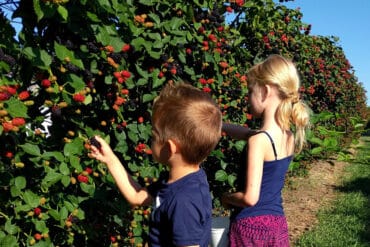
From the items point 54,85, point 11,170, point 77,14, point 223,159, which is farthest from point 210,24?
point 11,170

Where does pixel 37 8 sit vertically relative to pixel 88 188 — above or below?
above

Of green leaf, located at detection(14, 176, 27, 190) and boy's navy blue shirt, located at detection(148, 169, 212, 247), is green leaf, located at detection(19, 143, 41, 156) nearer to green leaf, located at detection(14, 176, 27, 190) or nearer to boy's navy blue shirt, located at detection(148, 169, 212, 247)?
green leaf, located at detection(14, 176, 27, 190)

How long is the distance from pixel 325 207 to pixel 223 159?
11.3 feet

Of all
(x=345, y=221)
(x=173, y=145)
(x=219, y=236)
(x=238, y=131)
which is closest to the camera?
(x=173, y=145)

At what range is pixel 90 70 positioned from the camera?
2.08 m

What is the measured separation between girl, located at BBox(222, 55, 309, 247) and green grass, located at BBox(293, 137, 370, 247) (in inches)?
96.7

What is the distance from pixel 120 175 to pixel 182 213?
318 mm

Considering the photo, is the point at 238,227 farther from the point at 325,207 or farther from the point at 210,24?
the point at 325,207

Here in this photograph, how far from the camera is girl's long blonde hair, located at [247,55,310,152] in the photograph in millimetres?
2246

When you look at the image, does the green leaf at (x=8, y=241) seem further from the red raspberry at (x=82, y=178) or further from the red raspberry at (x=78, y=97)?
the red raspberry at (x=78, y=97)

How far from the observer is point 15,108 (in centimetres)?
167

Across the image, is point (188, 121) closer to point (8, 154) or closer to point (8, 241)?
point (8, 154)

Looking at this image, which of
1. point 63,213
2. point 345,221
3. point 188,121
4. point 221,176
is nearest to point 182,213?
point 188,121

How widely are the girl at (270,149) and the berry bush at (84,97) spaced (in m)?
0.49
